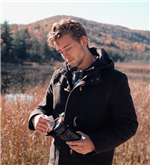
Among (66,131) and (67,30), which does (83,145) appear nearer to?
(66,131)

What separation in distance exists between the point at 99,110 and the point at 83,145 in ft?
0.63

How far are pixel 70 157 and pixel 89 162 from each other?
0.11 metres

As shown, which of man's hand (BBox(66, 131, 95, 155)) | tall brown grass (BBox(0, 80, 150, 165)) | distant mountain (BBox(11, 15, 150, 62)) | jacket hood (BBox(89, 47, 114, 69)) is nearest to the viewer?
man's hand (BBox(66, 131, 95, 155))

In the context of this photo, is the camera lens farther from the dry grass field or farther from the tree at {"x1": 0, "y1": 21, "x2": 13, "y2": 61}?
the tree at {"x1": 0, "y1": 21, "x2": 13, "y2": 61}

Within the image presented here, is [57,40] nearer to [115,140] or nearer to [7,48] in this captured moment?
[115,140]

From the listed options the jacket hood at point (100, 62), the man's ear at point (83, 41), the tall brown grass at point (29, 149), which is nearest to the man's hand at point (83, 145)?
the jacket hood at point (100, 62)

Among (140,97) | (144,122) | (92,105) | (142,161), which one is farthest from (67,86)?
(140,97)

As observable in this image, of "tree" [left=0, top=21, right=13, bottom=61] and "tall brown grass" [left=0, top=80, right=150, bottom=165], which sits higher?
"tall brown grass" [left=0, top=80, right=150, bottom=165]

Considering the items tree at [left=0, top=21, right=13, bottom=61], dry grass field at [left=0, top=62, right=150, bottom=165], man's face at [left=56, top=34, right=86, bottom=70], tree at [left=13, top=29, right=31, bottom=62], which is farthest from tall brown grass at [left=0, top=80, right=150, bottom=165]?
tree at [left=13, top=29, right=31, bottom=62]

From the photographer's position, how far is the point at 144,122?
335 cm

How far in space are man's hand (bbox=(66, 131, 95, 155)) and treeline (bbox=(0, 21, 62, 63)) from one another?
96.4 ft

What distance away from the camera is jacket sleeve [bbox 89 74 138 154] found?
3.16 ft

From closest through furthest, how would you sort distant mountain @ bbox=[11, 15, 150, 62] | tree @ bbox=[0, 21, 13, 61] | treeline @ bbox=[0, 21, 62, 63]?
tree @ bbox=[0, 21, 13, 61] < treeline @ bbox=[0, 21, 62, 63] < distant mountain @ bbox=[11, 15, 150, 62]

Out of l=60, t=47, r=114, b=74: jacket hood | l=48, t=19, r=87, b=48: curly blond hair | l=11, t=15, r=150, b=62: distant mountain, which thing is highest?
l=48, t=19, r=87, b=48: curly blond hair
